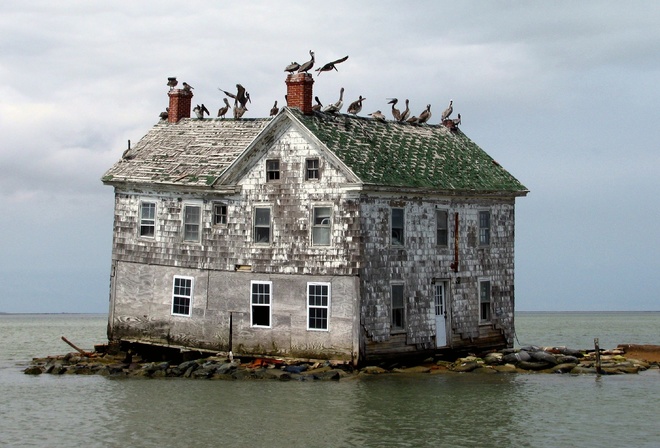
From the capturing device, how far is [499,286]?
43250 mm

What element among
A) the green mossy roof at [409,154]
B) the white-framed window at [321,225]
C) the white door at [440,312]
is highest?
the green mossy roof at [409,154]

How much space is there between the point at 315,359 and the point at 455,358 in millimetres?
5708

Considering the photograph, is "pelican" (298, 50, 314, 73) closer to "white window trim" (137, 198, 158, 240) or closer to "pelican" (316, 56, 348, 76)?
"pelican" (316, 56, 348, 76)

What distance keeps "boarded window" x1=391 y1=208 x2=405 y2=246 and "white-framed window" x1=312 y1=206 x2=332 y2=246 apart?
2220 mm

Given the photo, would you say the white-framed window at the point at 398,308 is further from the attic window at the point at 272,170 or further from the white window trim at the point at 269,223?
the attic window at the point at 272,170

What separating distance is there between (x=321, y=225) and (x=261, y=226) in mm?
2468

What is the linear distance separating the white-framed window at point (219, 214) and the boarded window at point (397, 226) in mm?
5847

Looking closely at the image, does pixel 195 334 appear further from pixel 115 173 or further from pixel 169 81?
pixel 169 81

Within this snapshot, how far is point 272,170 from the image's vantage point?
38750mm

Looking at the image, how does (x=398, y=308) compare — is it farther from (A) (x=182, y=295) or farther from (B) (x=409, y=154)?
(A) (x=182, y=295)

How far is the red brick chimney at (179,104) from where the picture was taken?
46156 mm

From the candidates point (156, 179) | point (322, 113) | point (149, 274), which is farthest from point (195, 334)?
point (322, 113)

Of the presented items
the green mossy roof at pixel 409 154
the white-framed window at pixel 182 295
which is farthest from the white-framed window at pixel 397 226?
the white-framed window at pixel 182 295

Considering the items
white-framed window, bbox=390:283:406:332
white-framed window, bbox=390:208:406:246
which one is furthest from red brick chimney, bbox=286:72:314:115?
white-framed window, bbox=390:283:406:332
